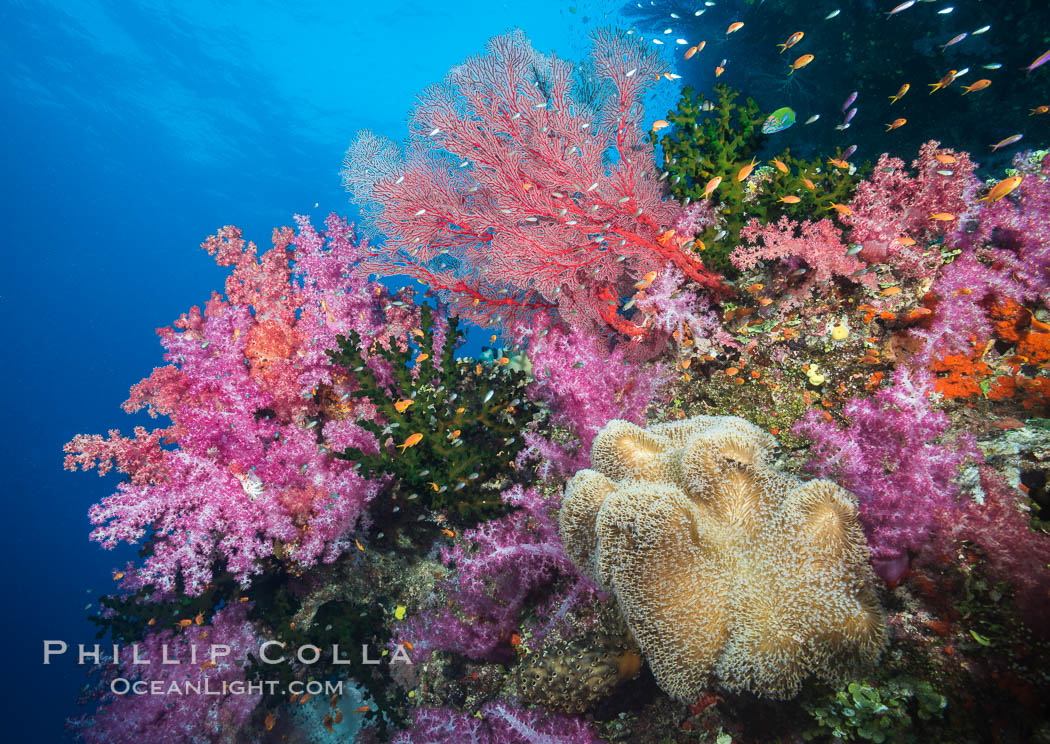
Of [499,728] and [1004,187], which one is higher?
Result: [1004,187]

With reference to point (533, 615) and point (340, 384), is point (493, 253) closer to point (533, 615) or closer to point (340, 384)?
point (340, 384)

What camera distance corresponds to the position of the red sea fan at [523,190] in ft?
12.7

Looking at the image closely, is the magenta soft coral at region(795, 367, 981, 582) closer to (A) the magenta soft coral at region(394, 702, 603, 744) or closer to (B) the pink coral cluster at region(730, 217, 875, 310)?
(B) the pink coral cluster at region(730, 217, 875, 310)

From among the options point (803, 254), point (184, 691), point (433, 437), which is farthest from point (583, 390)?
point (184, 691)

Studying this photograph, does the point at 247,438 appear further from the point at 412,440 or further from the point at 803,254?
the point at 803,254

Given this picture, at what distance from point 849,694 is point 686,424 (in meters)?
1.37

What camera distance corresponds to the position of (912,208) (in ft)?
10.5

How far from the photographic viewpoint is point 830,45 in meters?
9.75

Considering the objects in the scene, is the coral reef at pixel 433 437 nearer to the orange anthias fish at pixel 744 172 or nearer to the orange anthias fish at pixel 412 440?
the orange anthias fish at pixel 412 440

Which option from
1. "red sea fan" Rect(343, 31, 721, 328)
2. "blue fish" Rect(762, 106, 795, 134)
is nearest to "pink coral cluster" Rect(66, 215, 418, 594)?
"red sea fan" Rect(343, 31, 721, 328)

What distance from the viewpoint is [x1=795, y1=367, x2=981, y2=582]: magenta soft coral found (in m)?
2.09

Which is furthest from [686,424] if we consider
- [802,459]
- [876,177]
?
[876,177]

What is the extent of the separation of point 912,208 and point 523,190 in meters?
3.10

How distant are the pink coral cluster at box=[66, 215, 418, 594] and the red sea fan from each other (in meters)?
0.96
